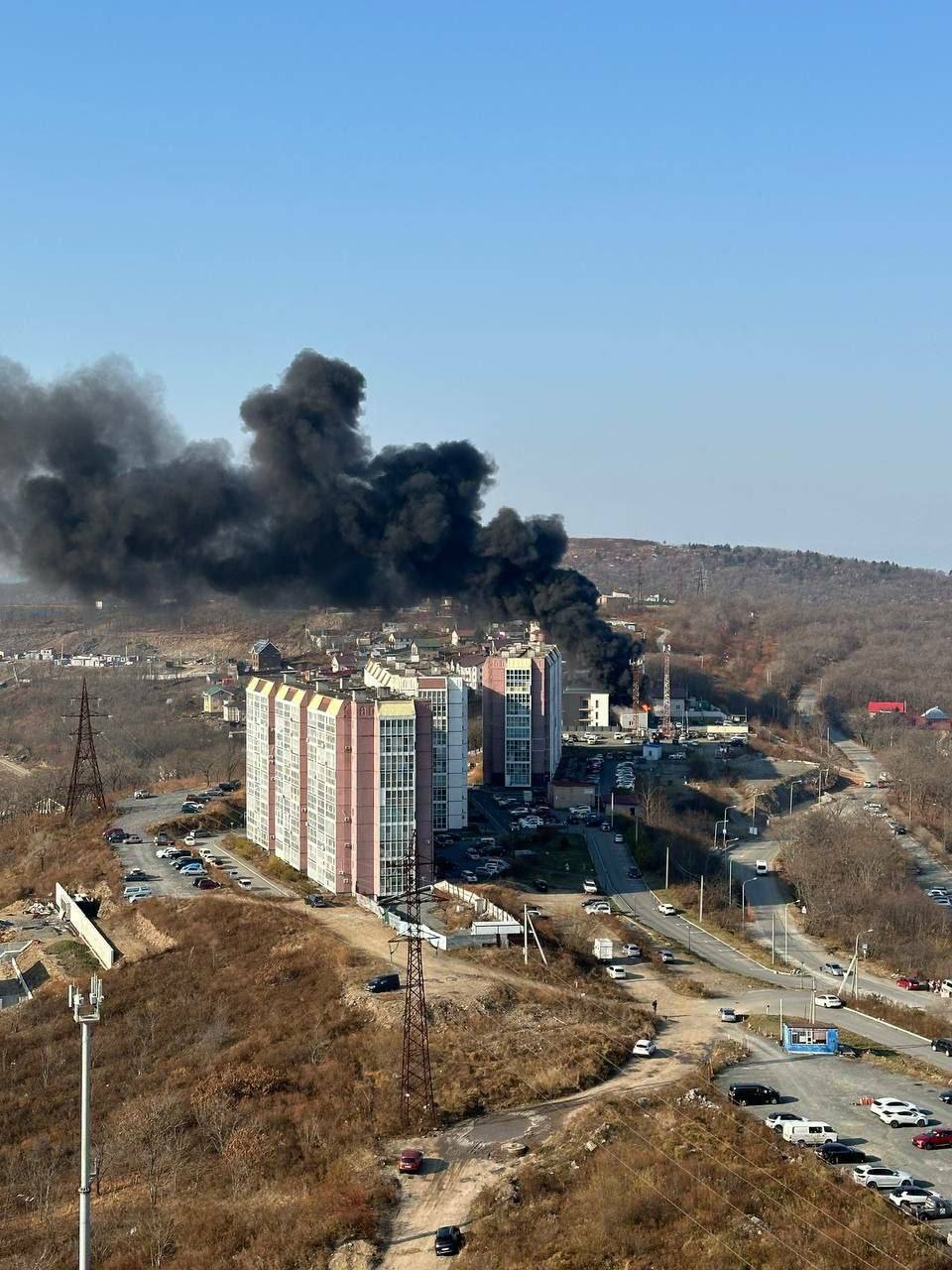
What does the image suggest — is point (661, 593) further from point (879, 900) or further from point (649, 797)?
point (879, 900)

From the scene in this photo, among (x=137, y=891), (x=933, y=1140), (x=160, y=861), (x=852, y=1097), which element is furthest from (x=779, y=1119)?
(x=160, y=861)

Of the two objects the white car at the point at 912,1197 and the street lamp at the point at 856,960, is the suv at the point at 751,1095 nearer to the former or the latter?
the white car at the point at 912,1197

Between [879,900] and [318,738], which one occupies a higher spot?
[318,738]

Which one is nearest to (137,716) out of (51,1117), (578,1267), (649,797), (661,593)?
(649,797)

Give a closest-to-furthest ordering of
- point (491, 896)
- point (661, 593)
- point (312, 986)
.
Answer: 1. point (312, 986)
2. point (491, 896)
3. point (661, 593)

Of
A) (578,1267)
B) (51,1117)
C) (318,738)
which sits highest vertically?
(318,738)

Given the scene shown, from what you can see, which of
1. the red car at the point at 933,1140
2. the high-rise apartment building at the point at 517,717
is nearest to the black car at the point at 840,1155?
the red car at the point at 933,1140
